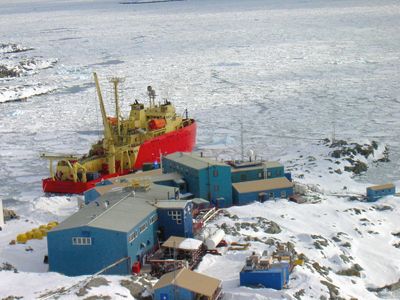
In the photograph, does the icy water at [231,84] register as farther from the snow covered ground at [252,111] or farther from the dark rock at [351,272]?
the dark rock at [351,272]

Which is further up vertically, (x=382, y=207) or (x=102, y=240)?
(x=102, y=240)

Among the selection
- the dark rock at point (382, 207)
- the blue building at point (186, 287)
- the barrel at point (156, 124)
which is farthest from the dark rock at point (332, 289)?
the barrel at point (156, 124)

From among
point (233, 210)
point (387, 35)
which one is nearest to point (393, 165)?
point (233, 210)

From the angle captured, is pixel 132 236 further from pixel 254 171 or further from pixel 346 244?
pixel 254 171

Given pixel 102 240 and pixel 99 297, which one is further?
pixel 102 240

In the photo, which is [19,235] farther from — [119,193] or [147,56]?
[147,56]

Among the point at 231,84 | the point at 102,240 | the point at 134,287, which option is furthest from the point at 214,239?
the point at 231,84

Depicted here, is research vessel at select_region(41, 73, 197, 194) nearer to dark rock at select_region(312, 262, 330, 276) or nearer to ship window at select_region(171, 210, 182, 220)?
ship window at select_region(171, 210, 182, 220)
